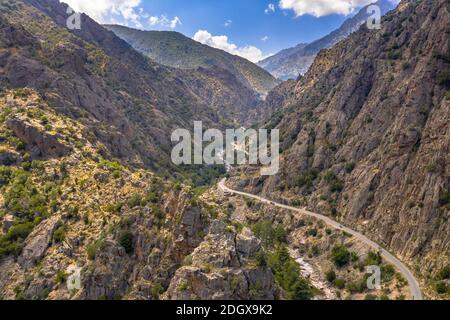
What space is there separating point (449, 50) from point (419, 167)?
120 feet

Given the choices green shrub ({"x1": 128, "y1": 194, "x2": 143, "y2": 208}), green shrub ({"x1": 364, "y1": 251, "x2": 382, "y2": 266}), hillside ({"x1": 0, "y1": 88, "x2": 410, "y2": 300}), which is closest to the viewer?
hillside ({"x1": 0, "y1": 88, "x2": 410, "y2": 300})

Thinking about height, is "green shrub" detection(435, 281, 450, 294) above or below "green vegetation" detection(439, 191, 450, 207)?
below

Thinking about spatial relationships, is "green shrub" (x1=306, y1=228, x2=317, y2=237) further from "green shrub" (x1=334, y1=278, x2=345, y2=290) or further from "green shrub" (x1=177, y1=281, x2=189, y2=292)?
"green shrub" (x1=177, y1=281, x2=189, y2=292)

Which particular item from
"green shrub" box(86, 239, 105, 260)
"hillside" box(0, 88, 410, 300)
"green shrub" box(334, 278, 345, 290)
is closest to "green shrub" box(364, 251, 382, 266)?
"hillside" box(0, 88, 410, 300)

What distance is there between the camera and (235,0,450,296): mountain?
3548 inches

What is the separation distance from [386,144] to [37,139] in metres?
84.1

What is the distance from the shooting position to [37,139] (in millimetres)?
99500

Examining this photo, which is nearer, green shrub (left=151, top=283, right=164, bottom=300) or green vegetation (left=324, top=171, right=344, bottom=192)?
green shrub (left=151, top=283, right=164, bottom=300)

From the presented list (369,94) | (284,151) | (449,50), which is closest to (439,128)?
(449,50)

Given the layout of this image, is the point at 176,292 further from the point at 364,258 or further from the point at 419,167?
the point at 419,167

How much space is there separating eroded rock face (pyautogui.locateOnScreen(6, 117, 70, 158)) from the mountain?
65.3 metres

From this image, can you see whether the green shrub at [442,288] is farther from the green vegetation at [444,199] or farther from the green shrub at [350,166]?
the green shrub at [350,166]

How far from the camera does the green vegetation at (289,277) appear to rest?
3123 inches

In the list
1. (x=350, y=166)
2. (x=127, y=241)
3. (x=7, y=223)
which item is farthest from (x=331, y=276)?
(x=7, y=223)
